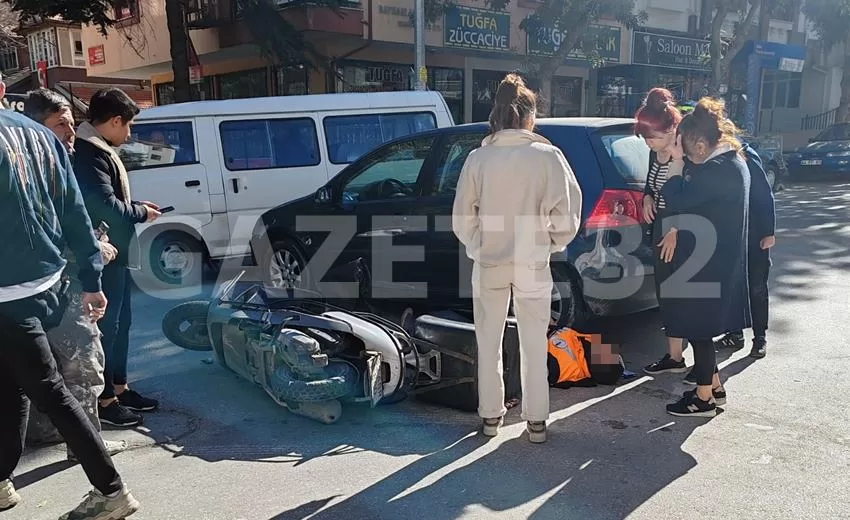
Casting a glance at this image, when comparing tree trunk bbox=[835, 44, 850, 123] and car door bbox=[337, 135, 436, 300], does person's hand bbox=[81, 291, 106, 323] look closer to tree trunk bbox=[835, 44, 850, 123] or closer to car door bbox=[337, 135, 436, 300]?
car door bbox=[337, 135, 436, 300]

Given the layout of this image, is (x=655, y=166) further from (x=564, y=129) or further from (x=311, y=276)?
(x=311, y=276)

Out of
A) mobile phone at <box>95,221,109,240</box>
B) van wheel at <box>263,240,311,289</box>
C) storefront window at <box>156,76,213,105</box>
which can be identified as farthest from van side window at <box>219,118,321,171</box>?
storefront window at <box>156,76,213,105</box>

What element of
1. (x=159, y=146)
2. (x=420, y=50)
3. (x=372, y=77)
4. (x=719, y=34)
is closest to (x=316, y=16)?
(x=420, y=50)

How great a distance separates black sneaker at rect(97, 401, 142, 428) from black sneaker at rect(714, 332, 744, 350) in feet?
13.0

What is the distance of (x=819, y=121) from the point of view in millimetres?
29422

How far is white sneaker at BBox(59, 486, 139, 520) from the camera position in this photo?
276cm

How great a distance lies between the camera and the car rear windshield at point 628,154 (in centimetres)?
476

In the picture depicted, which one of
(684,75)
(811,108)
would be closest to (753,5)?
(684,75)

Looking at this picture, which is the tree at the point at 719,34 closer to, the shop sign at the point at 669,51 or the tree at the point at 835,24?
the shop sign at the point at 669,51

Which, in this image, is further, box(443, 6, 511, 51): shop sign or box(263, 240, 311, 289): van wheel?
box(443, 6, 511, 51): shop sign

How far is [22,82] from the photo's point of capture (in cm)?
2888

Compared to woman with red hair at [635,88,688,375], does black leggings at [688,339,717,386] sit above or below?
below

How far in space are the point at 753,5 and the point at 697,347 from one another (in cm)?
1708

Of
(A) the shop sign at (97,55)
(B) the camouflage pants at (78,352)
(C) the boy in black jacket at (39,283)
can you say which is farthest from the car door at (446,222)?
(A) the shop sign at (97,55)
